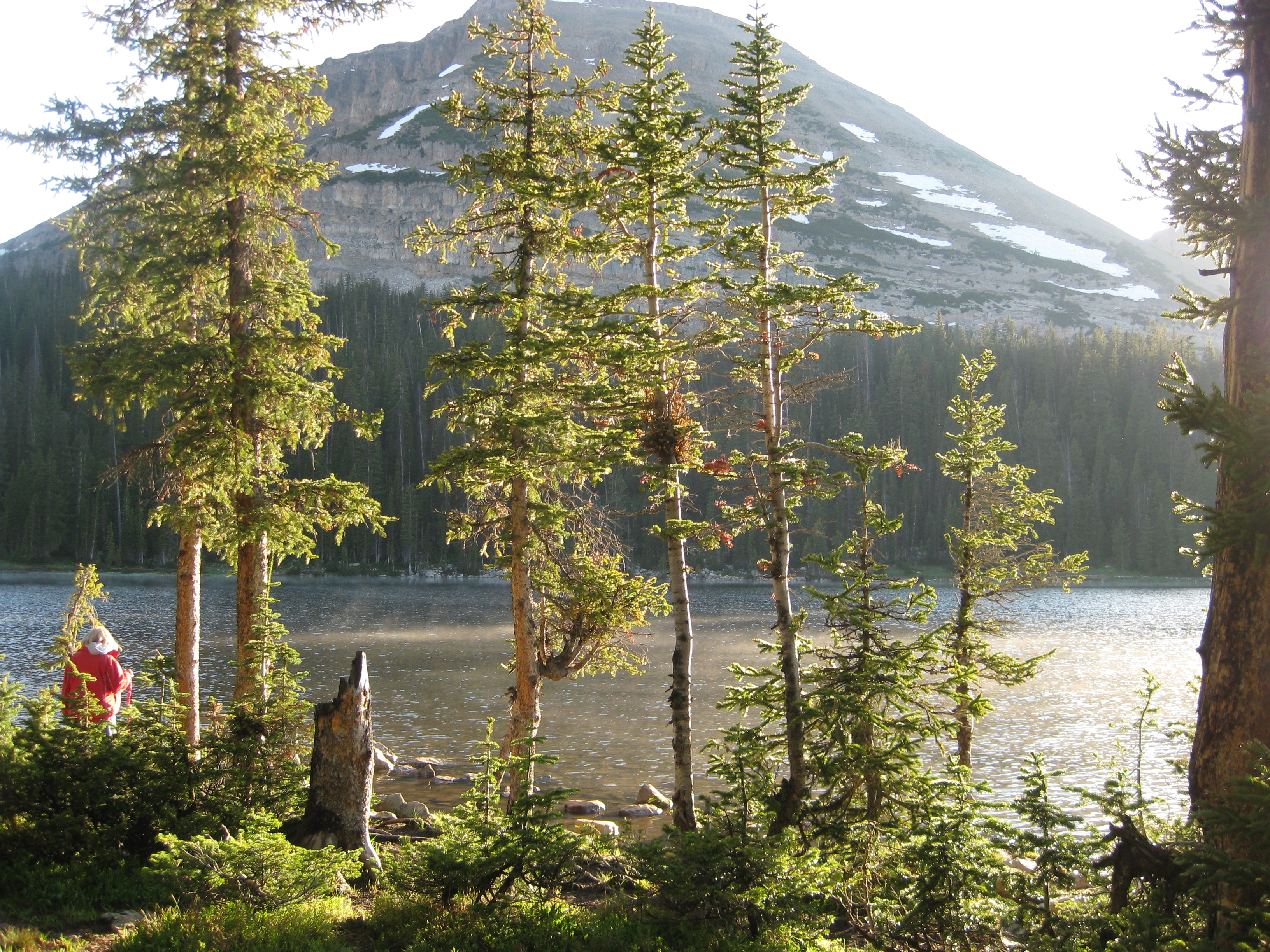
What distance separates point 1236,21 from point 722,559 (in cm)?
7583

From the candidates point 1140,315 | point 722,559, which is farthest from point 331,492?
point 1140,315

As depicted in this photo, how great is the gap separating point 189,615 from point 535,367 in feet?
17.0

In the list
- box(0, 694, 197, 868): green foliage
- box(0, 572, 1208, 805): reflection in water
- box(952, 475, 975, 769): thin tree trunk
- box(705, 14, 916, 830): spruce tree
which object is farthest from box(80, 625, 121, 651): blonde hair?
box(952, 475, 975, 769): thin tree trunk

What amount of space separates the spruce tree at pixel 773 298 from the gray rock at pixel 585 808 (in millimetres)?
6908

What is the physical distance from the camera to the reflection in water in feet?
64.5

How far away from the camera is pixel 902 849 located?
23.5 feet

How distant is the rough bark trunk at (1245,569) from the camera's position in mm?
5379

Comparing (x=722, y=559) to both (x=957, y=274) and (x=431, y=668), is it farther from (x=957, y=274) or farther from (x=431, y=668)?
A: (x=957, y=274)

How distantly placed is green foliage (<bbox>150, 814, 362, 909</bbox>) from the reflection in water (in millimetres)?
8768

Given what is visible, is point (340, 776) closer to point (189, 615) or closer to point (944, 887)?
point (189, 615)

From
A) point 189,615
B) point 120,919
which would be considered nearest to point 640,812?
point 189,615

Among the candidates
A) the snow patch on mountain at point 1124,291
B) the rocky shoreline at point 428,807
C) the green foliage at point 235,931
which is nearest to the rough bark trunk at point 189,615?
the rocky shoreline at point 428,807

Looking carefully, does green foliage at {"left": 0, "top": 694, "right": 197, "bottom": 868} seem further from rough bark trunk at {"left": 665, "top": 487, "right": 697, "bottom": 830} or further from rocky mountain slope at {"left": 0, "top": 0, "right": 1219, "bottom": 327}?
rocky mountain slope at {"left": 0, "top": 0, "right": 1219, "bottom": 327}

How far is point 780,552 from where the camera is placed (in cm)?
997
